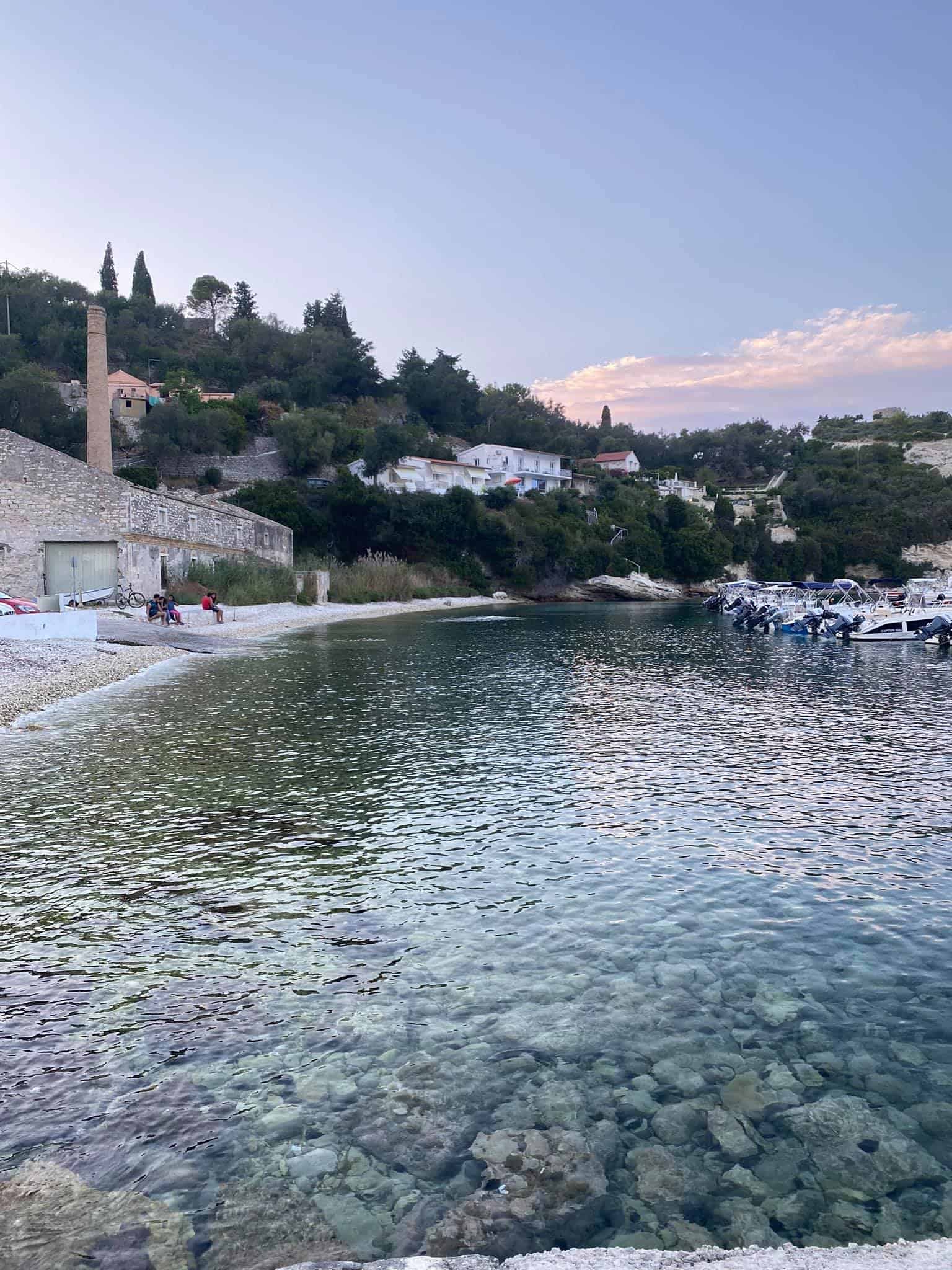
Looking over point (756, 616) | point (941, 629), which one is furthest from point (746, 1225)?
point (756, 616)

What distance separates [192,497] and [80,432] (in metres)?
28.2

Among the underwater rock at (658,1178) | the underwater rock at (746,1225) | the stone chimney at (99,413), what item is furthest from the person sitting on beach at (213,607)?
the underwater rock at (746,1225)

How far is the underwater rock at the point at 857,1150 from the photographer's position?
4980 millimetres

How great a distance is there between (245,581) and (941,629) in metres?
38.6

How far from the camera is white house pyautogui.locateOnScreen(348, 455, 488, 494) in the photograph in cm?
8875

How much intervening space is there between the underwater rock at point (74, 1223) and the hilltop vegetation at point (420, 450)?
227 feet

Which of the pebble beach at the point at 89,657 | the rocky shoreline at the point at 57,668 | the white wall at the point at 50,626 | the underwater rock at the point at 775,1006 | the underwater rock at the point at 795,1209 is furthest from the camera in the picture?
the white wall at the point at 50,626

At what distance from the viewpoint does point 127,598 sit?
152 ft

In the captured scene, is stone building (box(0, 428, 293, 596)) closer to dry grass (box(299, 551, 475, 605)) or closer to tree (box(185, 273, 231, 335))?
dry grass (box(299, 551, 475, 605))

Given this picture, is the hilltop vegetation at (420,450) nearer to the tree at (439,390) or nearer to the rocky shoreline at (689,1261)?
the tree at (439,390)

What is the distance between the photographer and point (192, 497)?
198ft

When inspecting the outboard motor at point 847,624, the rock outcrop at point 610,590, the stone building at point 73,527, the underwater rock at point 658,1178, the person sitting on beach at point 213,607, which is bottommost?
the underwater rock at point 658,1178

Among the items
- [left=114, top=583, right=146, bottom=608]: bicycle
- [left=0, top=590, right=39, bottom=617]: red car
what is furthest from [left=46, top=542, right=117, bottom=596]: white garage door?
[left=0, top=590, right=39, bottom=617]: red car

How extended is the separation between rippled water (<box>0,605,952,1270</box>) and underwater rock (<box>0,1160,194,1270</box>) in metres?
0.02
